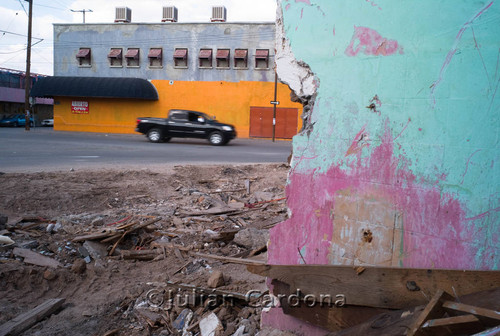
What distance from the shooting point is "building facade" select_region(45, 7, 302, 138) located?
104 feet

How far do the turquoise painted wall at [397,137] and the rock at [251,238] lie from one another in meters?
2.60

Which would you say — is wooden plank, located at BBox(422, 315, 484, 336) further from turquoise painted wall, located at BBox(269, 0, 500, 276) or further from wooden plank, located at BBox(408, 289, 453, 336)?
turquoise painted wall, located at BBox(269, 0, 500, 276)

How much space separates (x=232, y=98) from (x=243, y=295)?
29206 millimetres

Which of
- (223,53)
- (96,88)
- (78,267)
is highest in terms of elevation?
(223,53)

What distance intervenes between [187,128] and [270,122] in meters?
10.5

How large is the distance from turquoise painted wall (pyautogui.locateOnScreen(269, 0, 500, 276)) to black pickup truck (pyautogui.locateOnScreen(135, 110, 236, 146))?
19623 millimetres

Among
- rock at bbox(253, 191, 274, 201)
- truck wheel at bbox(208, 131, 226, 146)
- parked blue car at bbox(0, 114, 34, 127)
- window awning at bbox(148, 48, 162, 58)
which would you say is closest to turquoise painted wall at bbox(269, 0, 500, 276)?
rock at bbox(253, 191, 274, 201)

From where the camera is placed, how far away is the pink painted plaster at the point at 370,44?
2848mm

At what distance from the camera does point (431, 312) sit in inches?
80.5

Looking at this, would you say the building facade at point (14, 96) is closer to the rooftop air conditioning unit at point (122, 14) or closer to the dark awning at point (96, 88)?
the dark awning at point (96, 88)

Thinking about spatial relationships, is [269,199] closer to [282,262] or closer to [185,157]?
[282,262]

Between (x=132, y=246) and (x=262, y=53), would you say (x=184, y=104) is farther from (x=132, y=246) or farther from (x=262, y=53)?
(x=132, y=246)

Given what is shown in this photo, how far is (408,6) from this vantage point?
108 inches

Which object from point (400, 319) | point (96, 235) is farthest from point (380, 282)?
point (96, 235)
